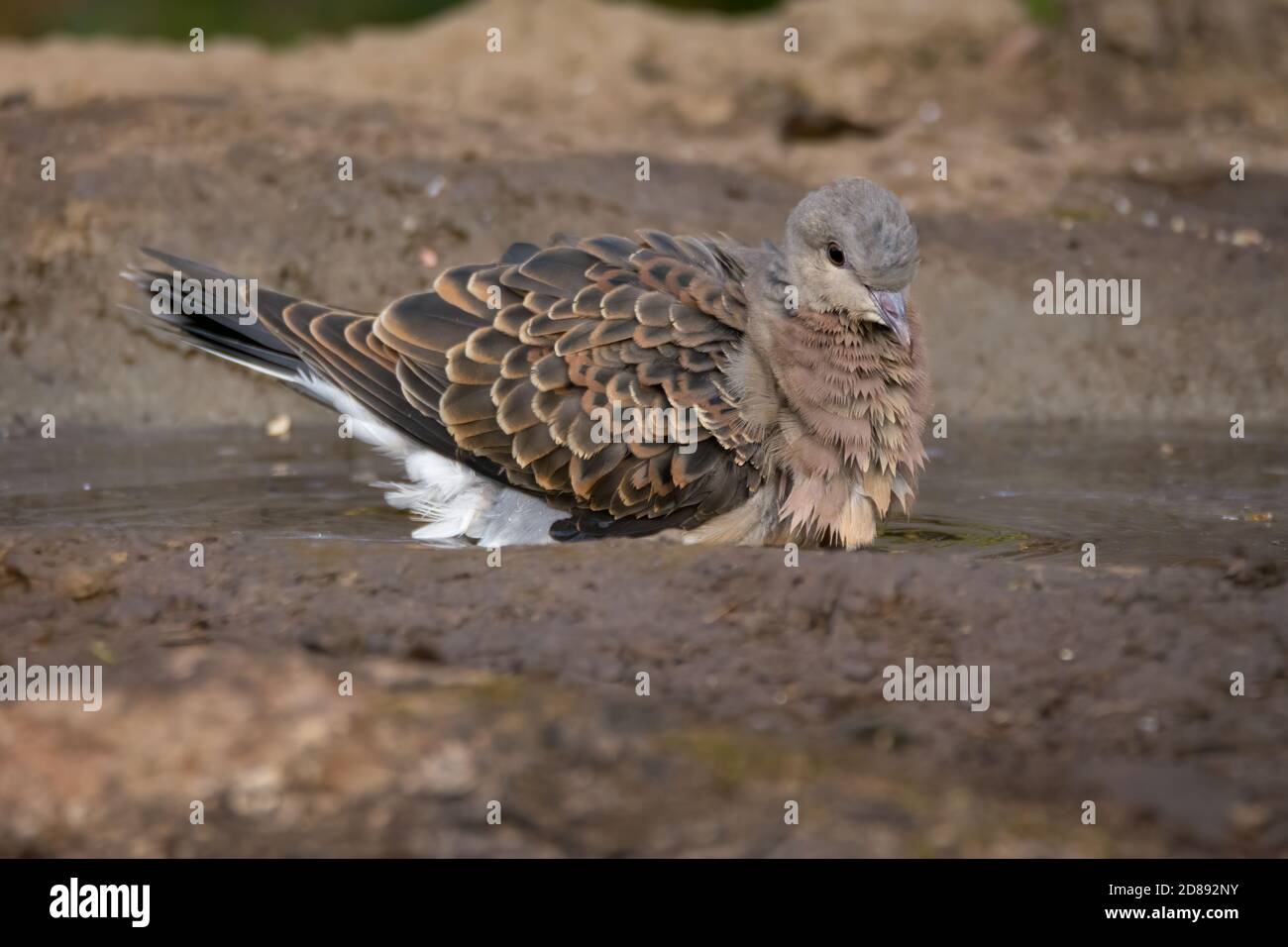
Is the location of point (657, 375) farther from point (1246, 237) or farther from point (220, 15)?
point (220, 15)

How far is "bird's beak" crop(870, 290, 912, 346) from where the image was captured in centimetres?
517

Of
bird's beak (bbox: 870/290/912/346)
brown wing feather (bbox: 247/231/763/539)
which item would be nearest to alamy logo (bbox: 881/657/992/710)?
brown wing feather (bbox: 247/231/763/539)

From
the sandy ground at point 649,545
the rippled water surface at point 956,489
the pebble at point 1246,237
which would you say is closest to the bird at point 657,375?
the rippled water surface at point 956,489

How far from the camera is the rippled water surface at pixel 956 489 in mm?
5547

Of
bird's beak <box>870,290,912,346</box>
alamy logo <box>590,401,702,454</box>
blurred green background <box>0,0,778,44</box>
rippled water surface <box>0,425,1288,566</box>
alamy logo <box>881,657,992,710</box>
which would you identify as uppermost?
blurred green background <box>0,0,778,44</box>

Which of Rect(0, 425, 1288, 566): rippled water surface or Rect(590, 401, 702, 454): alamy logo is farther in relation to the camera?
Rect(0, 425, 1288, 566): rippled water surface

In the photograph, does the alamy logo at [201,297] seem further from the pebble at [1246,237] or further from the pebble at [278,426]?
the pebble at [1246,237]

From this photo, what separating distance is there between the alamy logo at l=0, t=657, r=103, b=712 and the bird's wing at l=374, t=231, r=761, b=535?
1.70 m

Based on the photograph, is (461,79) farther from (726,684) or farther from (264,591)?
(726,684)

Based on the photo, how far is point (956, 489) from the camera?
6270mm

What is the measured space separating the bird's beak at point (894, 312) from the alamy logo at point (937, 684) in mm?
1462

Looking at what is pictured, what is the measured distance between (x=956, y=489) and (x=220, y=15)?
1007 centimetres

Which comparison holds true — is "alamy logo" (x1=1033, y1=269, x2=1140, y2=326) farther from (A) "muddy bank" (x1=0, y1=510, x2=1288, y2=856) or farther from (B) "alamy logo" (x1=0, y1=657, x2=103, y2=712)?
(B) "alamy logo" (x1=0, y1=657, x2=103, y2=712)
